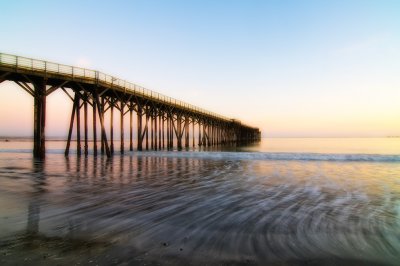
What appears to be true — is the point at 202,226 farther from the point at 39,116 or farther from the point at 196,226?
the point at 39,116

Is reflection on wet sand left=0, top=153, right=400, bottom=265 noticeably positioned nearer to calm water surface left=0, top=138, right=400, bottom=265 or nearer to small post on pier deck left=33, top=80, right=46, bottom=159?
calm water surface left=0, top=138, right=400, bottom=265

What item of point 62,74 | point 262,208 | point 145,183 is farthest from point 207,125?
point 262,208

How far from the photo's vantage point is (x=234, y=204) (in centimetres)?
676

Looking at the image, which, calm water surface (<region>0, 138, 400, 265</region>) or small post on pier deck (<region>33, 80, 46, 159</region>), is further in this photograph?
small post on pier deck (<region>33, 80, 46, 159</region>)

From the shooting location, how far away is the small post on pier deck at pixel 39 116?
19391 millimetres

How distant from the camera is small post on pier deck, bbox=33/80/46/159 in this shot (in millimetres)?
19391

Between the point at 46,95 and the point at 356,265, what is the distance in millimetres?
20612

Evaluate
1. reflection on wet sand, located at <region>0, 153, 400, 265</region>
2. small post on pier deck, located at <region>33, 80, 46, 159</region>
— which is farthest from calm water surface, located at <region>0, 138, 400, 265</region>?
small post on pier deck, located at <region>33, 80, 46, 159</region>

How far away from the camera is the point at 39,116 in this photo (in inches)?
777

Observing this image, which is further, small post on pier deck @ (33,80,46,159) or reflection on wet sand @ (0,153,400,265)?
small post on pier deck @ (33,80,46,159)

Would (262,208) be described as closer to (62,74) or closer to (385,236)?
(385,236)

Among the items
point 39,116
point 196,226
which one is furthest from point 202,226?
point 39,116

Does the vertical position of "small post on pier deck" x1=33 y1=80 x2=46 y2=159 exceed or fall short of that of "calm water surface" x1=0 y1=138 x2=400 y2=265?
it exceeds it

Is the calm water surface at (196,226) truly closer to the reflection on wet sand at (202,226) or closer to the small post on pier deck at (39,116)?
the reflection on wet sand at (202,226)
